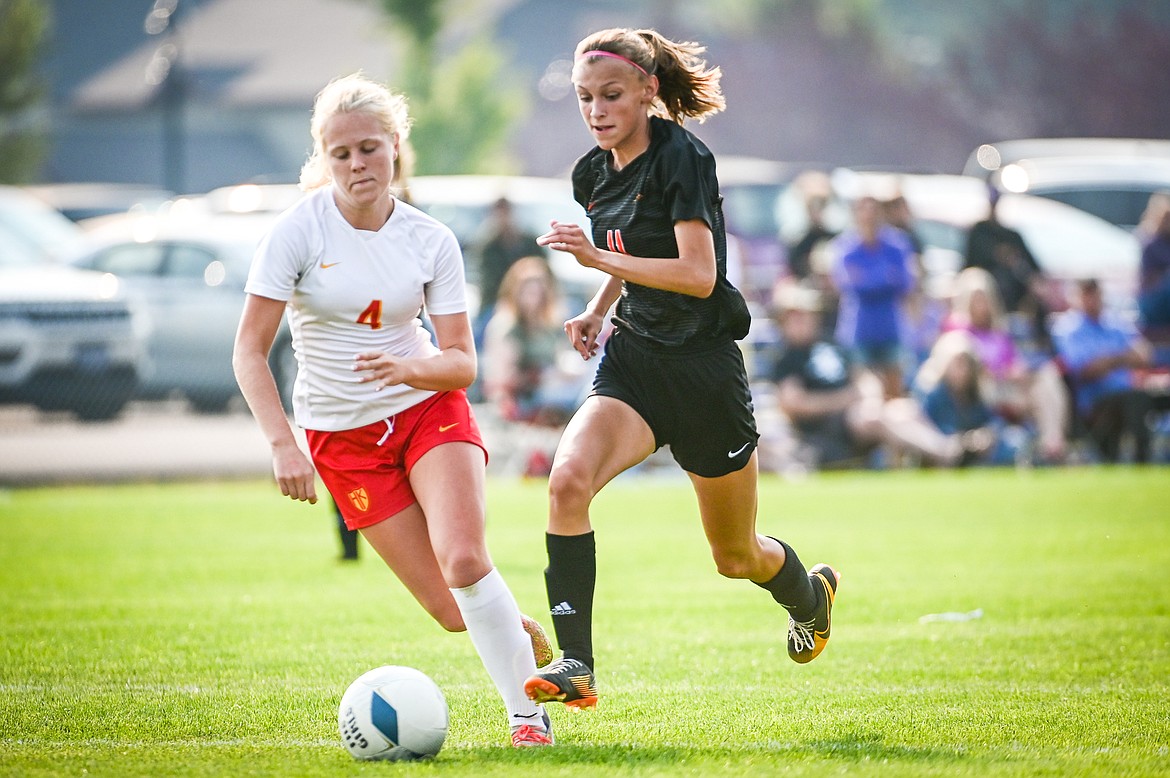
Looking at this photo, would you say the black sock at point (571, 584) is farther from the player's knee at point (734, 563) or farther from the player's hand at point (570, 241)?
the player's hand at point (570, 241)

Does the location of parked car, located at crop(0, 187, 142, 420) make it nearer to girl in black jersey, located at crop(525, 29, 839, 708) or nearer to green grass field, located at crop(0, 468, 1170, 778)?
→ green grass field, located at crop(0, 468, 1170, 778)

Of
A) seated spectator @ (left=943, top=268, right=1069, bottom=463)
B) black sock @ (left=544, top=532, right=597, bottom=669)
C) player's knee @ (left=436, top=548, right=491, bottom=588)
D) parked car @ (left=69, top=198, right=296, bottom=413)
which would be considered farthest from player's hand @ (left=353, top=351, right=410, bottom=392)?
seated spectator @ (left=943, top=268, right=1069, bottom=463)

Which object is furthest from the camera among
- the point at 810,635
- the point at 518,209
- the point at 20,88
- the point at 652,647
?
the point at 20,88

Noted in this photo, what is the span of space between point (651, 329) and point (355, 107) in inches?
52.2

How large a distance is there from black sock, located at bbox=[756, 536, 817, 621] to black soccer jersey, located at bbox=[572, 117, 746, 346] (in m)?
0.97

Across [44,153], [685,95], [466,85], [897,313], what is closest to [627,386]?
[685,95]

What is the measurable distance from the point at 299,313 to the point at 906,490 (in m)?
9.06

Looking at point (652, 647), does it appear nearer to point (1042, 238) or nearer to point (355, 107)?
point (355, 107)

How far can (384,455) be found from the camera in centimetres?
510

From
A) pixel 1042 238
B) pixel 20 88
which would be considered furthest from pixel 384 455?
pixel 20 88

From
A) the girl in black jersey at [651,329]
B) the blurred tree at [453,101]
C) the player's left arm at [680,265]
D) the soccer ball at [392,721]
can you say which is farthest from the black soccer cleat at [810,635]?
the blurred tree at [453,101]

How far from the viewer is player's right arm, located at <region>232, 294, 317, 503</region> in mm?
4715

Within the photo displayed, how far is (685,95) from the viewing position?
5.45 meters

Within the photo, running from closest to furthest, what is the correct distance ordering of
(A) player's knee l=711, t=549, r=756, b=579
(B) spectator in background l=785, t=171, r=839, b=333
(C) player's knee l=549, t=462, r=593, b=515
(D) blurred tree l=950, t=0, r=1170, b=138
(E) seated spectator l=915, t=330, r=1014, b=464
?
(C) player's knee l=549, t=462, r=593, b=515 → (A) player's knee l=711, t=549, r=756, b=579 → (E) seated spectator l=915, t=330, r=1014, b=464 → (B) spectator in background l=785, t=171, r=839, b=333 → (D) blurred tree l=950, t=0, r=1170, b=138
